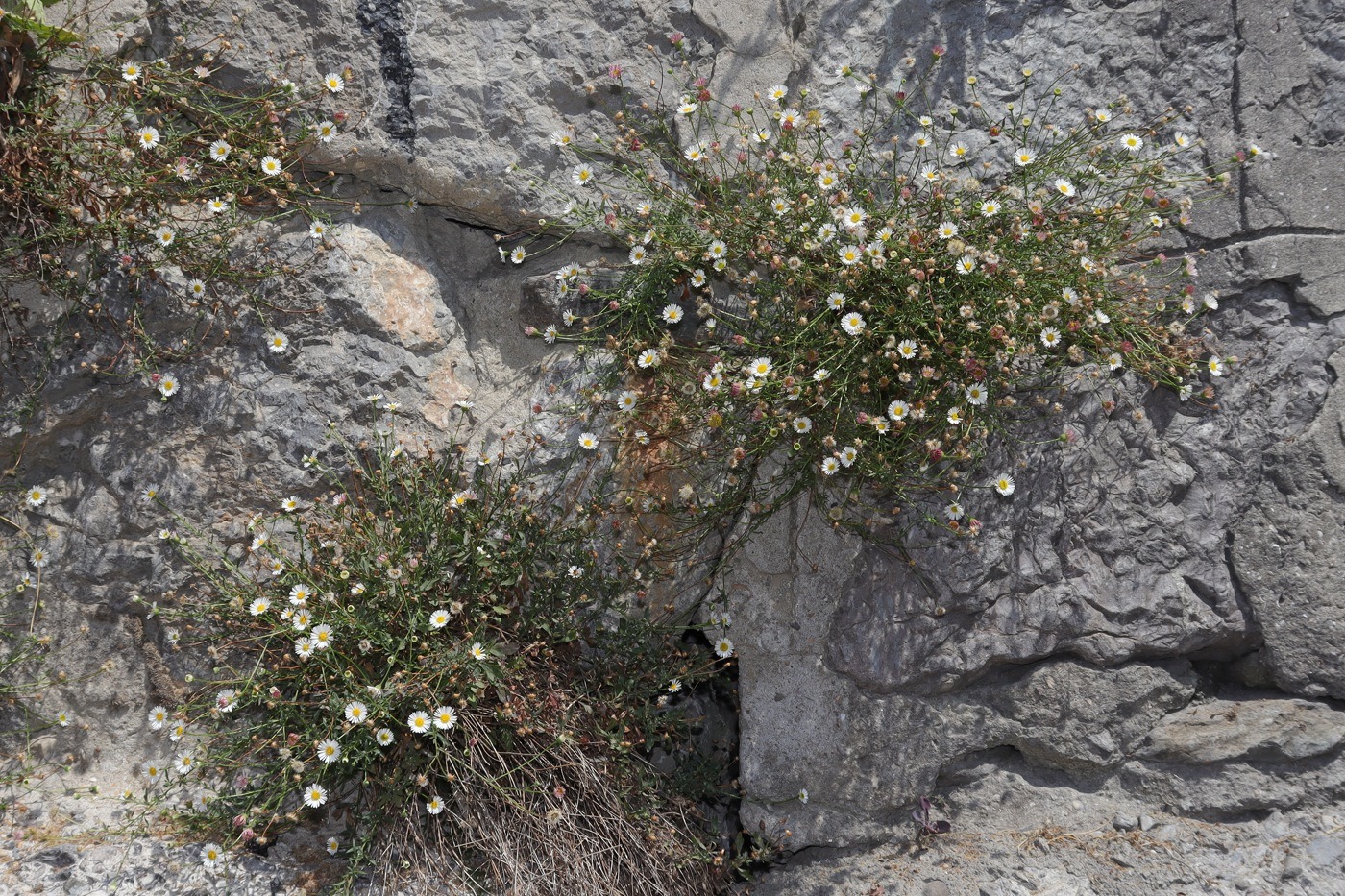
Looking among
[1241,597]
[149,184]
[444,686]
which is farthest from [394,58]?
[1241,597]

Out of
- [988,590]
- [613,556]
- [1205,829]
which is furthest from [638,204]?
[1205,829]

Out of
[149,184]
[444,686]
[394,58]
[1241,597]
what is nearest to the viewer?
[444,686]

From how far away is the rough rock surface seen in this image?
2.83 metres

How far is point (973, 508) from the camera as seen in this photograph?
9.62ft

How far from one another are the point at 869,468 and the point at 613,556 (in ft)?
2.86

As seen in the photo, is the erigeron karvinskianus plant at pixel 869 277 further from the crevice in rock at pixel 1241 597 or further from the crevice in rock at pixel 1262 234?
the crevice in rock at pixel 1241 597

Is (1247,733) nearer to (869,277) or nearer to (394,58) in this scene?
(869,277)

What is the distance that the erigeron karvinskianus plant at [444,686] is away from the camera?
277 centimetres

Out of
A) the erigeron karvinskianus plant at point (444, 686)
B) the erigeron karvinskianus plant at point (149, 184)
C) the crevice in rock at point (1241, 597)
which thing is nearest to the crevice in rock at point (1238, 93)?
the crevice in rock at point (1241, 597)

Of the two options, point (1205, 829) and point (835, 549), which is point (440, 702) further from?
point (1205, 829)

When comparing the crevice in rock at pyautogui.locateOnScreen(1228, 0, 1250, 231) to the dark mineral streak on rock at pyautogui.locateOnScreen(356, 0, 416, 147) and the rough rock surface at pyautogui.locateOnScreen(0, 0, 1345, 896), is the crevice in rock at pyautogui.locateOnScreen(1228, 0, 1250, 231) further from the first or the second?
the dark mineral streak on rock at pyautogui.locateOnScreen(356, 0, 416, 147)

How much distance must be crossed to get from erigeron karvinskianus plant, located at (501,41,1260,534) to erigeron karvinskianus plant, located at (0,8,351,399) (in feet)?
2.60

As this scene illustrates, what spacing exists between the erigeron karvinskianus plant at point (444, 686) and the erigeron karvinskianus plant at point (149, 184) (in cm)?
70

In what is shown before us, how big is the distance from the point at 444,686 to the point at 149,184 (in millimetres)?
1822
